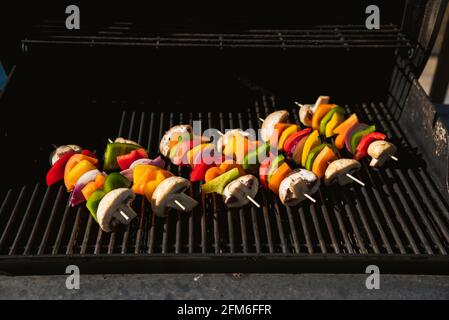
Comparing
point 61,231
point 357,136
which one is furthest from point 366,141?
point 61,231

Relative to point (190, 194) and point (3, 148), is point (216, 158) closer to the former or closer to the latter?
point (190, 194)

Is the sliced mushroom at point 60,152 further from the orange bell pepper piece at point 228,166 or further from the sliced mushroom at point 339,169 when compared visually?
the sliced mushroom at point 339,169

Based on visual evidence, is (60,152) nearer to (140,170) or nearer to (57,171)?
(57,171)

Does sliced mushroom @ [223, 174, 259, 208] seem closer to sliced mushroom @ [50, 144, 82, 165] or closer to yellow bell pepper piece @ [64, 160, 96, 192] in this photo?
yellow bell pepper piece @ [64, 160, 96, 192]
